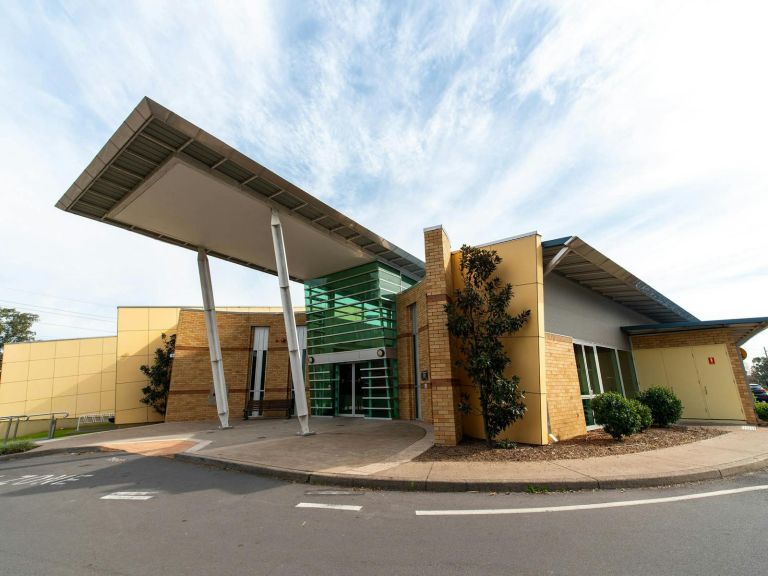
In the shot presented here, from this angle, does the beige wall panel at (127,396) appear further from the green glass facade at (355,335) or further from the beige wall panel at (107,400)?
the green glass facade at (355,335)

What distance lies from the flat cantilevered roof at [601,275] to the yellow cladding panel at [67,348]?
1058 inches

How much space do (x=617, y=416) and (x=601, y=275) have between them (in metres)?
4.52

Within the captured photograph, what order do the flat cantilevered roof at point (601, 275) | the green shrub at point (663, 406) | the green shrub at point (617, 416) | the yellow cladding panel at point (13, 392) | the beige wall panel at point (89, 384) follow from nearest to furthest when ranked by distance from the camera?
the green shrub at point (617, 416) < the flat cantilevered roof at point (601, 275) < the green shrub at point (663, 406) < the yellow cladding panel at point (13, 392) < the beige wall panel at point (89, 384)

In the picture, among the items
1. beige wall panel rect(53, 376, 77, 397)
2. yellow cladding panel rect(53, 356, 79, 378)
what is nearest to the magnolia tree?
beige wall panel rect(53, 376, 77, 397)

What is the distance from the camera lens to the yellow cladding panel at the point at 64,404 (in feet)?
72.5

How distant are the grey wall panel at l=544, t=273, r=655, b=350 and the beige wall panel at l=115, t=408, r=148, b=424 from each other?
2248 centimetres

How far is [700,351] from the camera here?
1406 centimetres

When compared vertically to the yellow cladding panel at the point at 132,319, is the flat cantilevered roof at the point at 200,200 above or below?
above

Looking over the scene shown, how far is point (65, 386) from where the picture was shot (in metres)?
22.5

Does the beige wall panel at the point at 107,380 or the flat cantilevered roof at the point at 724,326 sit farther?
the beige wall panel at the point at 107,380

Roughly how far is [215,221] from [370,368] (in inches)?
336

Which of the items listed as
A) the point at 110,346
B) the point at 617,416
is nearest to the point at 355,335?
the point at 617,416

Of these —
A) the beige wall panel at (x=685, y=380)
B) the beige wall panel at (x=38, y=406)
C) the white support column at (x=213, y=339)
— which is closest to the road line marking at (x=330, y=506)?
the white support column at (x=213, y=339)

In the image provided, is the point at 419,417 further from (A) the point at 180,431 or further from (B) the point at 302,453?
(A) the point at 180,431
